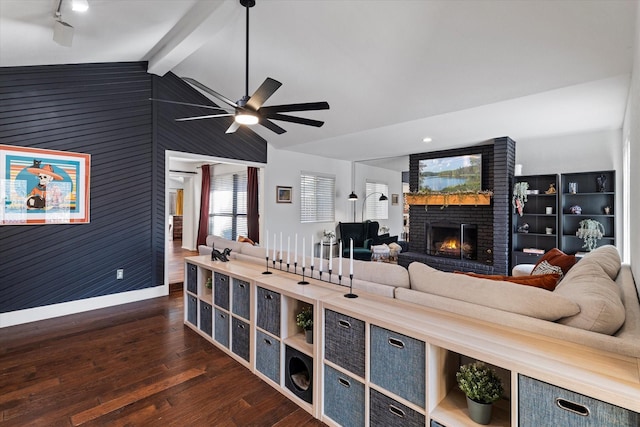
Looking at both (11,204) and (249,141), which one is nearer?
(11,204)

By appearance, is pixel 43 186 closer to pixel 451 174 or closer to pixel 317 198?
pixel 317 198

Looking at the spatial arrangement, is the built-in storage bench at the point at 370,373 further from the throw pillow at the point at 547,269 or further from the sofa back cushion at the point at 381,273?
the throw pillow at the point at 547,269

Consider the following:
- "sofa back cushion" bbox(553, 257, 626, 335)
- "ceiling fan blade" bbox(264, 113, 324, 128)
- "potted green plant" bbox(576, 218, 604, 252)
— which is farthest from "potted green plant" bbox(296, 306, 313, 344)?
"potted green plant" bbox(576, 218, 604, 252)

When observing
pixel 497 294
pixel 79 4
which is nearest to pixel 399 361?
pixel 497 294

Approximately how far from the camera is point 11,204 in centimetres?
341

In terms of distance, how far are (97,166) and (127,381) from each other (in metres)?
2.90

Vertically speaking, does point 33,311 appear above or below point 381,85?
below

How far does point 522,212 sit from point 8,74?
7334 millimetres

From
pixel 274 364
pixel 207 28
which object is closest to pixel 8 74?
pixel 207 28

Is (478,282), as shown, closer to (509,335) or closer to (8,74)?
(509,335)

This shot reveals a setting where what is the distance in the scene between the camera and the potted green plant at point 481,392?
1328 mm

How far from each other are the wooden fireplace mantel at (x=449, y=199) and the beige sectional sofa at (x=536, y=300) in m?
3.45

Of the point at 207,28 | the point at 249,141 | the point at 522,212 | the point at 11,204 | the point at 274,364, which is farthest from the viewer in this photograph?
the point at 249,141

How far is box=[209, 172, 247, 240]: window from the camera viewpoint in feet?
24.4
